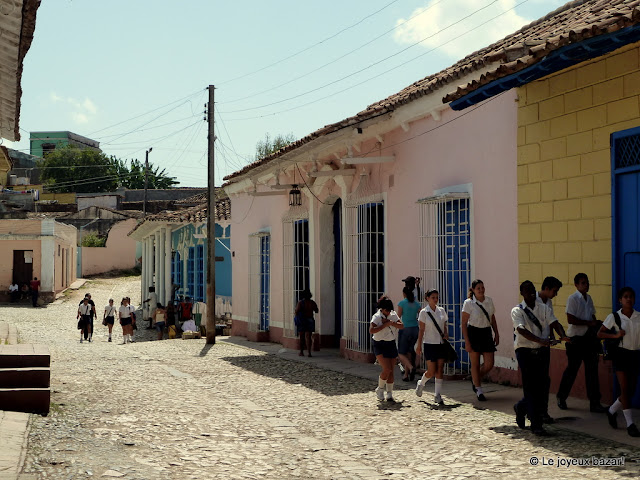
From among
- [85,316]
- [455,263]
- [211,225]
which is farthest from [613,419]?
[85,316]

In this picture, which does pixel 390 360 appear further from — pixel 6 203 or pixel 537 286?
pixel 6 203

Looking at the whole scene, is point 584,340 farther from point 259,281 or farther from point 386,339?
point 259,281

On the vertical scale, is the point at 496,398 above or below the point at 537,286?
below

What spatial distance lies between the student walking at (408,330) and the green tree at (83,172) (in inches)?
2237

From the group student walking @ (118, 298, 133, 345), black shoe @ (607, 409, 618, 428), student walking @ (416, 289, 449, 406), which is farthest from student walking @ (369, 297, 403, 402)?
student walking @ (118, 298, 133, 345)

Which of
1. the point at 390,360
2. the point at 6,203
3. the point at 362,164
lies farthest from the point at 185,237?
the point at 6,203

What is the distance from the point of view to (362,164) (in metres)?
13.8

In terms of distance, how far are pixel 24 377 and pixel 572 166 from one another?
624 cm

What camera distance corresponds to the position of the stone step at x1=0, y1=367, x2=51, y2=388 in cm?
858

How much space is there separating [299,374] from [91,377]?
3077 millimetres

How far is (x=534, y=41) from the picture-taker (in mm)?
8438

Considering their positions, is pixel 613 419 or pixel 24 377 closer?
pixel 613 419

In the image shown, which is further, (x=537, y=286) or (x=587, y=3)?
(x=587, y=3)

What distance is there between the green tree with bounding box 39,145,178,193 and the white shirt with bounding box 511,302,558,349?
2381 inches
